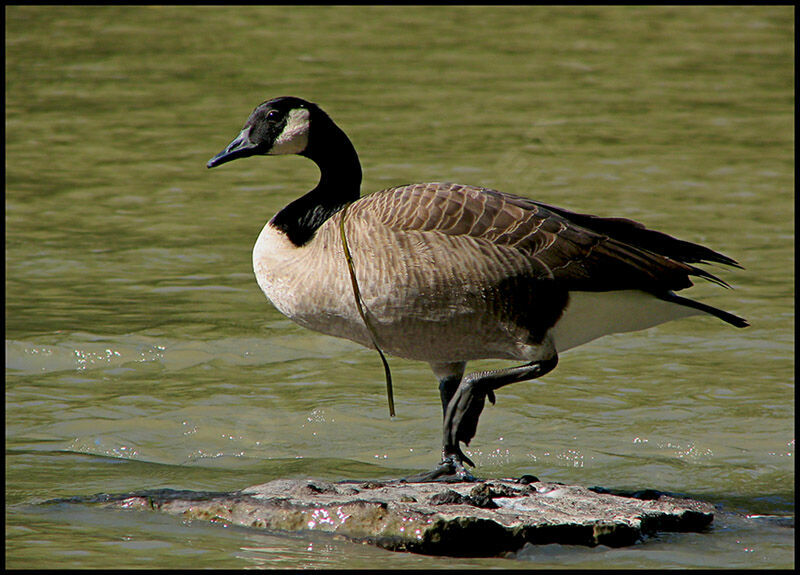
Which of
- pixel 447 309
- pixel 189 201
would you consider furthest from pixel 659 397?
pixel 189 201

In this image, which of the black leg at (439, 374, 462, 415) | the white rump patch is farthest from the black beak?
the white rump patch

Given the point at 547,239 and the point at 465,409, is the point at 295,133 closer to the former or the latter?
the point at 547,239

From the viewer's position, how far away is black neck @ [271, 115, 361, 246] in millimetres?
7043

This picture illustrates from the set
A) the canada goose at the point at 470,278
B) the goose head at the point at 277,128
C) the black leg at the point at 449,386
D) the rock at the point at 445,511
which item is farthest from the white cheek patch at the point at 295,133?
the rock at the point at 445,511

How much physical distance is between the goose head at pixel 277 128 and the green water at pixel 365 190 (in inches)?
70.3

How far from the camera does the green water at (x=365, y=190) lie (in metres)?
7.14

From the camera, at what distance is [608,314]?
690 cm

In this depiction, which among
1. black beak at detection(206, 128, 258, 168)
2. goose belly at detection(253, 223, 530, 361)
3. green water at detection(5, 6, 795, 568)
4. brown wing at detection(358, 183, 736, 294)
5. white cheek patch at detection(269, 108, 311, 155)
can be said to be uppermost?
white cheek patch at detection(269, 108, 311, 155)

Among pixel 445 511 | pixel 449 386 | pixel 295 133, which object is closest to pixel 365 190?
pixel 295 133

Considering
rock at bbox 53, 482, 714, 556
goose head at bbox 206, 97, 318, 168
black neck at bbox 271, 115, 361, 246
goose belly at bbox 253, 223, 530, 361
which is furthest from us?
goose head at bbox 206, 97, 318, 168

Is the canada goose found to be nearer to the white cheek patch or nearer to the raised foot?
the raised foot

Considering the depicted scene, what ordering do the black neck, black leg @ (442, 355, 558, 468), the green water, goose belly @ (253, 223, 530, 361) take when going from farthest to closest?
the green water, the black neck, black leg @ (442, 355, 558, 468), goose belly @ (253, 223, 530, 361)

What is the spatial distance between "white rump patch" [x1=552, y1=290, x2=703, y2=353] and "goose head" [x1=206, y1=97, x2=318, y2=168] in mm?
1757

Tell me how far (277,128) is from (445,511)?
2425 millimetres
